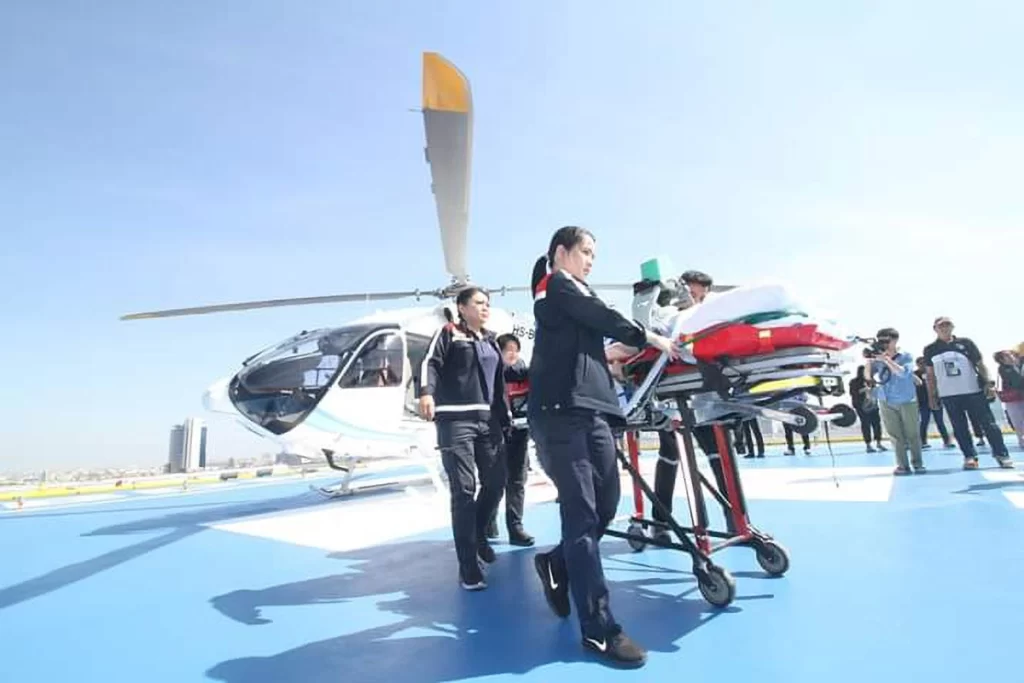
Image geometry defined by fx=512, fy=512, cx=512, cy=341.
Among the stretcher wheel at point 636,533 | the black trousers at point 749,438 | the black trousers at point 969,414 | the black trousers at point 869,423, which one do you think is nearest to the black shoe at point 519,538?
the stretcher wheel at point 636,533

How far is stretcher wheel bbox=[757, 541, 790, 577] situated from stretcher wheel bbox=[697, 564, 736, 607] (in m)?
0.49

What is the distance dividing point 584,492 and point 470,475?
1.13 metres

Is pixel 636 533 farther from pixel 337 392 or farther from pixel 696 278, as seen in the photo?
pixel 337 392

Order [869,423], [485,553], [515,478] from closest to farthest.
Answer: [485,553] → [515,478] → [869,423]

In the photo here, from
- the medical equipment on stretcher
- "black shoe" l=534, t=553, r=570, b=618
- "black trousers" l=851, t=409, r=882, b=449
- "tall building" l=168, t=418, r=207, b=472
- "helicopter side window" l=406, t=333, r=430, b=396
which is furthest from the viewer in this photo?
"tall building" l=168, t=418, r=207, b=472

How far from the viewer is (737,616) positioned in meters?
2.15

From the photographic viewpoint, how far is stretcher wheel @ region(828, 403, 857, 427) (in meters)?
2.34

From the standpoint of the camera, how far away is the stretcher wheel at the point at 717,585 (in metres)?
2.21

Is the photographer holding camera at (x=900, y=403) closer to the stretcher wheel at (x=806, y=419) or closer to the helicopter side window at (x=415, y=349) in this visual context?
the stretcher wheel at (x=806, y=419)

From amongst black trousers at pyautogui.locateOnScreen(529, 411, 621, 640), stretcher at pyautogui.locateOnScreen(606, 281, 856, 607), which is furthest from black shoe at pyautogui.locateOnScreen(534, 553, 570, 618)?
stretcher at pyautogui.locateOnScreen(606, 281, 856, 607)

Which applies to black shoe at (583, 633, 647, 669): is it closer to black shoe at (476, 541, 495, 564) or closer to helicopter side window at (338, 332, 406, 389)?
black shoe at (476, 541, 495, 564)

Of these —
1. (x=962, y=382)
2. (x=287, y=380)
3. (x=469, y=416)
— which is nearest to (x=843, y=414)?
(x=469, y=416)

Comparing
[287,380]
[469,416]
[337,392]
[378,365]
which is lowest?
[469,416]

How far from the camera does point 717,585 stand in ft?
7.34
